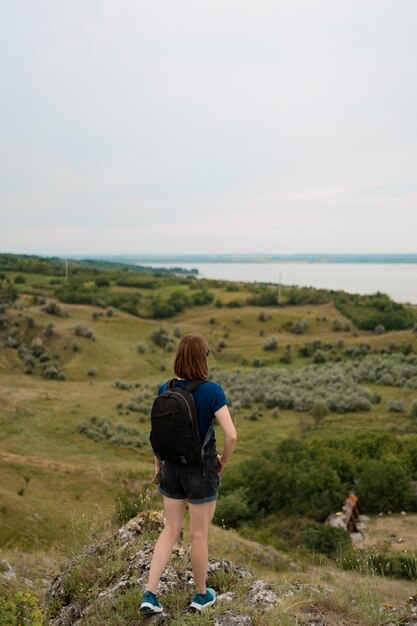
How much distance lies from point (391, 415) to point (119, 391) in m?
20.4

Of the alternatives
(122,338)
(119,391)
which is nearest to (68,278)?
(122,338)

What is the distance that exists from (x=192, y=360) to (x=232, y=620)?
1935 millimetres

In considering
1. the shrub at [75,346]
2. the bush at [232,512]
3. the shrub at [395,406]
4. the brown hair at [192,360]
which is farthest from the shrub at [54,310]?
the brown hair at [192,360]

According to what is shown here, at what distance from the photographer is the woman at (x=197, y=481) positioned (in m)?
3.89

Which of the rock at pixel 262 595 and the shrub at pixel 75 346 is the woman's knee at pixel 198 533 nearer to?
the rock at pixel 262 595

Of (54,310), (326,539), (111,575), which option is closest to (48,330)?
(54,310)

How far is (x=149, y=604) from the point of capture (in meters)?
3.89

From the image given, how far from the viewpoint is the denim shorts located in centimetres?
390

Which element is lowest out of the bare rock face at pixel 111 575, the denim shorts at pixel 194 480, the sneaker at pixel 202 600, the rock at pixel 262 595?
the bare rock face at pixel 111 575

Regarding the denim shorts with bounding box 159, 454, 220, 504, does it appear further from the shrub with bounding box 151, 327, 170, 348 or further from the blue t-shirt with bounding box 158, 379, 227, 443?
the shrub with bounding box 151, 327, 170, 348

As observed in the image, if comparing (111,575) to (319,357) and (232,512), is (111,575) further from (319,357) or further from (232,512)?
(319,357)

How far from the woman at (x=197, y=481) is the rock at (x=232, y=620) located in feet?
0.48

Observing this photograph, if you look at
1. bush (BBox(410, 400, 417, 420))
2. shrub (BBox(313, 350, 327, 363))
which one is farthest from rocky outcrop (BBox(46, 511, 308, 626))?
shrub (BBox(313, 350, 327, 363))

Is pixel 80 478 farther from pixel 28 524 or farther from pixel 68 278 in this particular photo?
pixel 68 278
